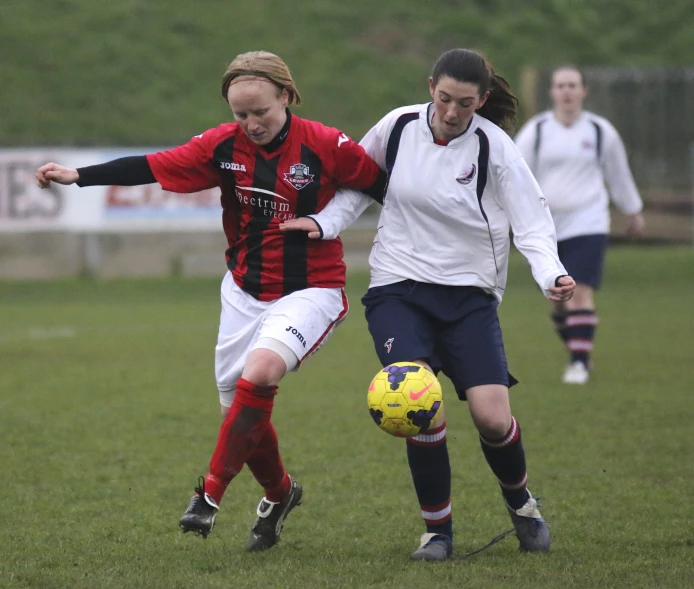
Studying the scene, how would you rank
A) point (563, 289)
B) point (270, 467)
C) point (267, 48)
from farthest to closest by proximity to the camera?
point (267, 48) < point (270, 467) < point (563, 289)

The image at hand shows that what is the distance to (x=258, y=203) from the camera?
485cm

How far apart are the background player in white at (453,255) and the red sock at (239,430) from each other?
50 centimetres

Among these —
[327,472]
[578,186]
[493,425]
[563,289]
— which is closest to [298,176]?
[563,289]

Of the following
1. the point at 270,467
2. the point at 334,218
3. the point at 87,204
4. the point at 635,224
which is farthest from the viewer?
the point at 87,204

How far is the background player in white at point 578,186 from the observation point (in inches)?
365

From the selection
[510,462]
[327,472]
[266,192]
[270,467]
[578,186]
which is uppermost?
[266,192]

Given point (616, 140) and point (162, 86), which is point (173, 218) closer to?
point (162, 86)

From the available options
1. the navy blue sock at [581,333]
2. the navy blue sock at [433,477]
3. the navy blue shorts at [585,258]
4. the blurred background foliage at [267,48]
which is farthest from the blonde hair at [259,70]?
the blurred background foliage at [267,48]

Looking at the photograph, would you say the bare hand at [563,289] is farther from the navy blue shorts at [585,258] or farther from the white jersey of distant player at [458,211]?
the navy blue shorts at [585,258]

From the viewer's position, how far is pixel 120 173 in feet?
16.1

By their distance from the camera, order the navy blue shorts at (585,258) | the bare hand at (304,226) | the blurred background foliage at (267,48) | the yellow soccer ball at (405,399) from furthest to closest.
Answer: the blurred background foliage at (267,48) → the navy blue shorts at (585,258) → the bare hand at (304,226) → the yellow soccer ball at (405,399)

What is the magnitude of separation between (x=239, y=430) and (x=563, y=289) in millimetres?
1291

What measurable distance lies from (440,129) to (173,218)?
13350 mm

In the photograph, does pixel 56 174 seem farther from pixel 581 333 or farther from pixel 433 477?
pixel 581 333
